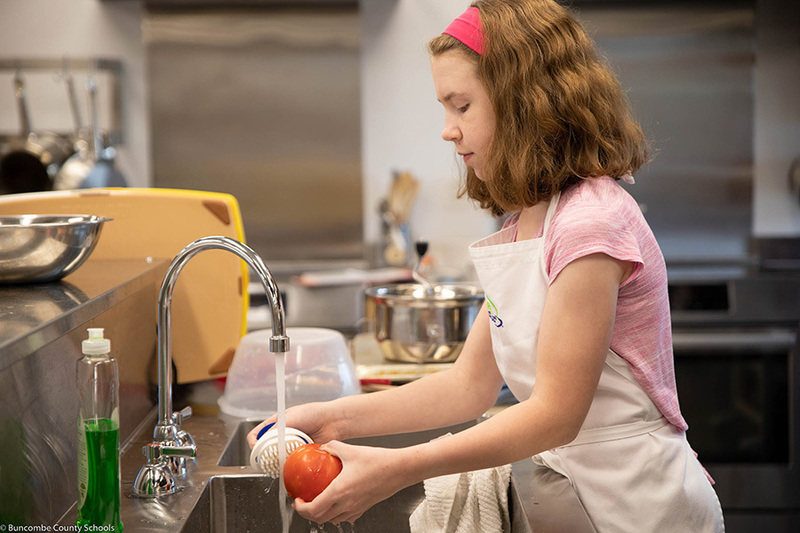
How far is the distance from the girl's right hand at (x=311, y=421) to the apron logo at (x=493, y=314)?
9.9 inches

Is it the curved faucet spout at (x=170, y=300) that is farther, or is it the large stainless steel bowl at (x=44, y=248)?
the large stainless steel bowl at (x=44, y=248)

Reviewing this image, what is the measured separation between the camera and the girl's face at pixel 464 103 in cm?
103

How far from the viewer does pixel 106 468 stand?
0.83 metres

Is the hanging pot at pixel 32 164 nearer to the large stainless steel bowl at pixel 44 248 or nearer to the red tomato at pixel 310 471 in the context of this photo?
the large stainless steel bowl at pixel 44 248

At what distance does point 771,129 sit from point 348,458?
286 centimetres

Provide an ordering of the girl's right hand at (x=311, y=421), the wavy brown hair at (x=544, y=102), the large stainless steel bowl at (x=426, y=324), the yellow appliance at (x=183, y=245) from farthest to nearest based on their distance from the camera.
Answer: the large stainless steel bowl at (x=426, y=324), the yellow appliance at (x=183, y=245), the girl's right hand at (x=311, y=421), the wavy brown hair at (x=544, y=102)

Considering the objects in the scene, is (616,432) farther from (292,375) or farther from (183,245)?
(183,245)

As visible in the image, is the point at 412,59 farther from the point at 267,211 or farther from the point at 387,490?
the point at 387,490

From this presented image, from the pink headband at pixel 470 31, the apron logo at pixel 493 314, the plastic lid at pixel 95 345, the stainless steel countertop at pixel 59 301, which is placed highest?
the pink headband at pixel 470 31

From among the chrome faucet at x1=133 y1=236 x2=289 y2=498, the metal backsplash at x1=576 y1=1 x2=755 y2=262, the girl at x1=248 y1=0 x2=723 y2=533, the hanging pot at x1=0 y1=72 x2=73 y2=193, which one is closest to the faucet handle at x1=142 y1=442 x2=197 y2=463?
the chrome faucet at x1=133 y1=236 x2=289 y2=498

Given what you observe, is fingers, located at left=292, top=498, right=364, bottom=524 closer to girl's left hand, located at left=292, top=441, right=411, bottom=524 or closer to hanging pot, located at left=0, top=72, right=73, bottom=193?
girl's left hand, located at left=292, top=441, right=411, bottom=524

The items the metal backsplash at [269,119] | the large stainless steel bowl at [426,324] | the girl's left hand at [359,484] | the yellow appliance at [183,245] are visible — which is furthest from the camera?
the metal backsplash at [269,119]

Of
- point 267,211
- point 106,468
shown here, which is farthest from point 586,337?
point 267,211

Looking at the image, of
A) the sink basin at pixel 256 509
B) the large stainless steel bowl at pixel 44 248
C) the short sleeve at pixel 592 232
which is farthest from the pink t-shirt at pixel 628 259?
the large stainless steel bowl at pixel 44 248
